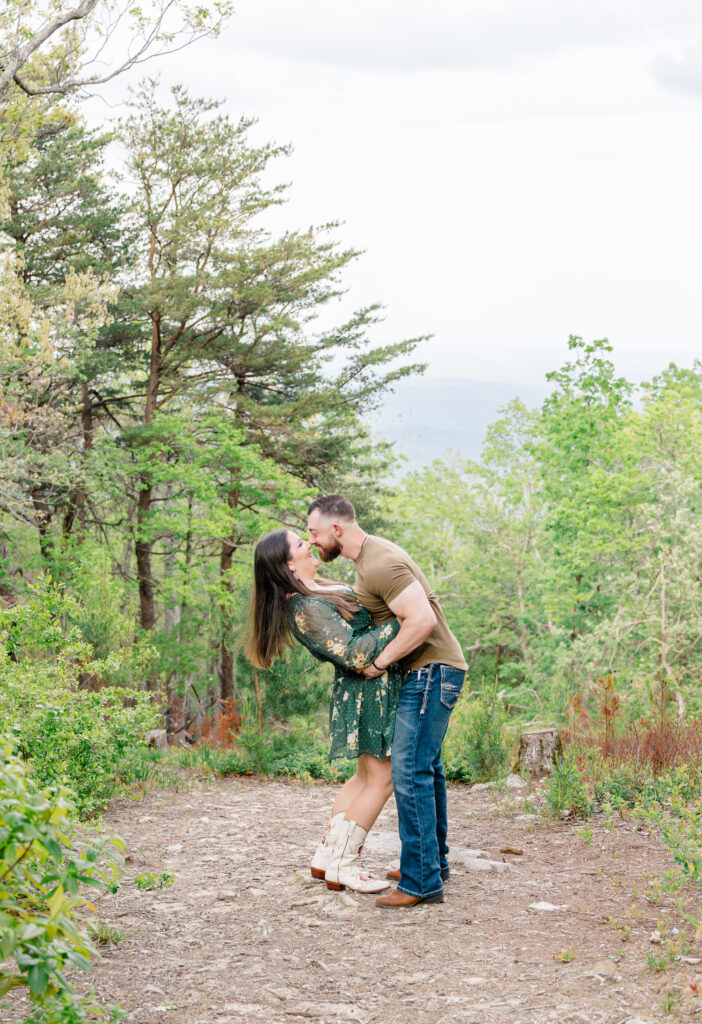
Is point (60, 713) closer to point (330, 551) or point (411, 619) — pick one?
point (330, 551)

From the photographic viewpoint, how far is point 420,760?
3.96m

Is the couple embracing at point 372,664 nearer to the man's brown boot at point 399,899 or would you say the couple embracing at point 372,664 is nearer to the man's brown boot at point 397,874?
the man's brown boot at point 399,899

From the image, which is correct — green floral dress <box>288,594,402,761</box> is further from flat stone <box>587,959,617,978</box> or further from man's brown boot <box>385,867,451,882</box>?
flat stone <box>587,959,617,978</box>

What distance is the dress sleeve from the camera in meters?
3.97

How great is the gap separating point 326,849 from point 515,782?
2.82 m

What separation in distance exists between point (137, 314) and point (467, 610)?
15007mm

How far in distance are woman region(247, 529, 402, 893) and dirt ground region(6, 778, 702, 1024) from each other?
0.99 ft

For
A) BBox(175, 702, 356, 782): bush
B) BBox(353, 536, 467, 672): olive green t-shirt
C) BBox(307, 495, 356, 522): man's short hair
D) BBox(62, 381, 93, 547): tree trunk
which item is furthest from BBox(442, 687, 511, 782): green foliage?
BBox(62, 381, 93, 547): tree trunk

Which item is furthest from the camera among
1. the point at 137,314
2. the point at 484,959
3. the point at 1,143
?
the point at 137,314

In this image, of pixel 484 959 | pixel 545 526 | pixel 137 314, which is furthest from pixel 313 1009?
pixel 545 526

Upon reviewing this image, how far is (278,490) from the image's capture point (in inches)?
668

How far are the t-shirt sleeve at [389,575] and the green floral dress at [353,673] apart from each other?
199 millimetres

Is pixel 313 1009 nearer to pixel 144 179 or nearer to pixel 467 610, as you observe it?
pixel 144 179

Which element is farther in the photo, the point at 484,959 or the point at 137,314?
the point at 137,314
